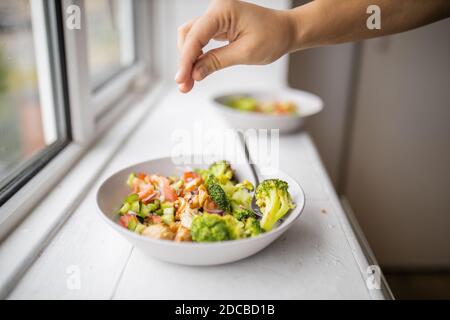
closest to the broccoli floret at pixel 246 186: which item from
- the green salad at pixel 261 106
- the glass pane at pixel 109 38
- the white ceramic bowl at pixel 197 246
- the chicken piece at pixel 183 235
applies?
the white ceramic bowl at pixel 197 246

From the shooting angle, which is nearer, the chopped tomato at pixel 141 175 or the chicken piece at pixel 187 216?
the chicken piece at pixel 187 216

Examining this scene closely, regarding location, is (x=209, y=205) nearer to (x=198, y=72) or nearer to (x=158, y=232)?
(x=158, y=232)

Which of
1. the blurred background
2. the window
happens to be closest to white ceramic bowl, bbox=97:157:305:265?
the window

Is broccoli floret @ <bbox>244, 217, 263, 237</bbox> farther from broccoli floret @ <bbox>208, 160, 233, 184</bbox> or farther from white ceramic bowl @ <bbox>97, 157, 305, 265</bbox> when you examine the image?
broccoli floret @ <bbox>208, 160, 233, 184</bbox>

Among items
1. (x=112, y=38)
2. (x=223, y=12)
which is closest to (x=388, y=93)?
(x=112, y=38)

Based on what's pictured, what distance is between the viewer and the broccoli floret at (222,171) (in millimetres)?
893

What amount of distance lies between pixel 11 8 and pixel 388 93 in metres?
1.75

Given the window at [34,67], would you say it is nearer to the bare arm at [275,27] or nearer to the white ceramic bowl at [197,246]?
the white ceramic bowl at [197,246]

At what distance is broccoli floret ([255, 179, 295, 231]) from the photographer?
0.76 metres

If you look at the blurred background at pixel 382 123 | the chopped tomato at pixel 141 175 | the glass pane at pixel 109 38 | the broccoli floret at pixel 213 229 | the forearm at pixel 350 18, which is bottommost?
the blurred background at pixel 382 123

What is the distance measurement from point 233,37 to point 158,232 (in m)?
0.43

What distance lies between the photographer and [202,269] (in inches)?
28.2

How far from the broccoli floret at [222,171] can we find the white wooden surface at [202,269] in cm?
17

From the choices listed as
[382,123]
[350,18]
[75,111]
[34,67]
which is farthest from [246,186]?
[382,123]
